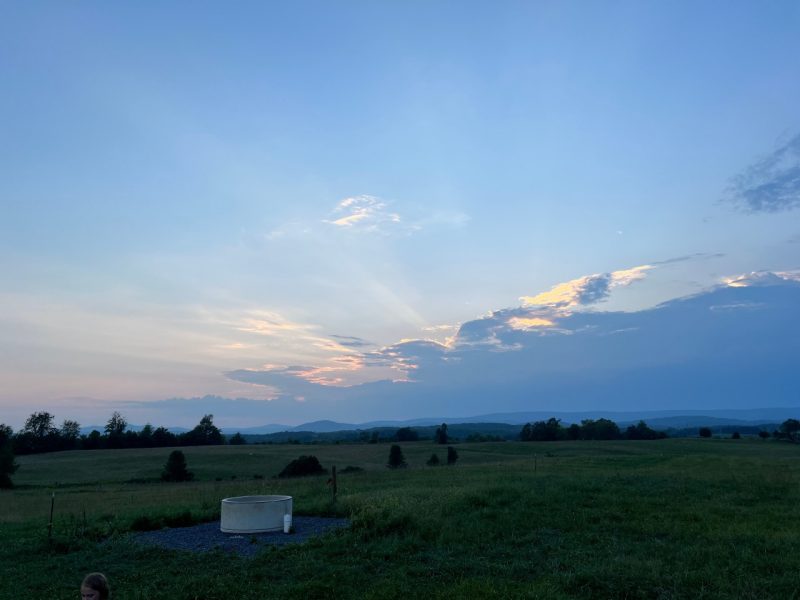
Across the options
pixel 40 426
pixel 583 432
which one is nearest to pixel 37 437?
pixel 40 426

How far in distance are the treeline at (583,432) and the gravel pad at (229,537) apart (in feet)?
273

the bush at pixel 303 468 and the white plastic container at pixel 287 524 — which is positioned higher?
the bush at pixel 303 468

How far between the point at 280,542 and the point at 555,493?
9.63 m

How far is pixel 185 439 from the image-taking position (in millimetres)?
104250

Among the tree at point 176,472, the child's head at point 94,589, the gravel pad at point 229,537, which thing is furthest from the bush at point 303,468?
the child's head at point 94,589

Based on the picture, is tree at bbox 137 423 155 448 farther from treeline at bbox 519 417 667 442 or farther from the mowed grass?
the mowed grass

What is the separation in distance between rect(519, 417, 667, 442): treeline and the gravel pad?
8320 centimetres

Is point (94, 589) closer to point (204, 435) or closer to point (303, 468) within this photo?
point (303, 468)

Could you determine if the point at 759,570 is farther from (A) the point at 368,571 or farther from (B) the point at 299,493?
(B) the point at 299,493

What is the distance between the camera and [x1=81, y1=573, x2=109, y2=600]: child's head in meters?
5.21

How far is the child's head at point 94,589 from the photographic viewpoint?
521cm

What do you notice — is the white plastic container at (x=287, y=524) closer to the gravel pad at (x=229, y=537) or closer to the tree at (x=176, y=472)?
the gravel pad at (x=229, y=537)

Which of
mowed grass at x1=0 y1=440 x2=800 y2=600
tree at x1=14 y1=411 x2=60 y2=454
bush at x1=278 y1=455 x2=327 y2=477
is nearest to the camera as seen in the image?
mowed grass at x1=0 y1=440 x2=800 y2=600

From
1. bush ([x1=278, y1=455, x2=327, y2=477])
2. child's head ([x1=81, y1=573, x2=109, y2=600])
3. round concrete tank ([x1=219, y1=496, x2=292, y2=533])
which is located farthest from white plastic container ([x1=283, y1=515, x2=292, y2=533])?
bush ([x1=278, y1=455, x2=327, y2=477])
